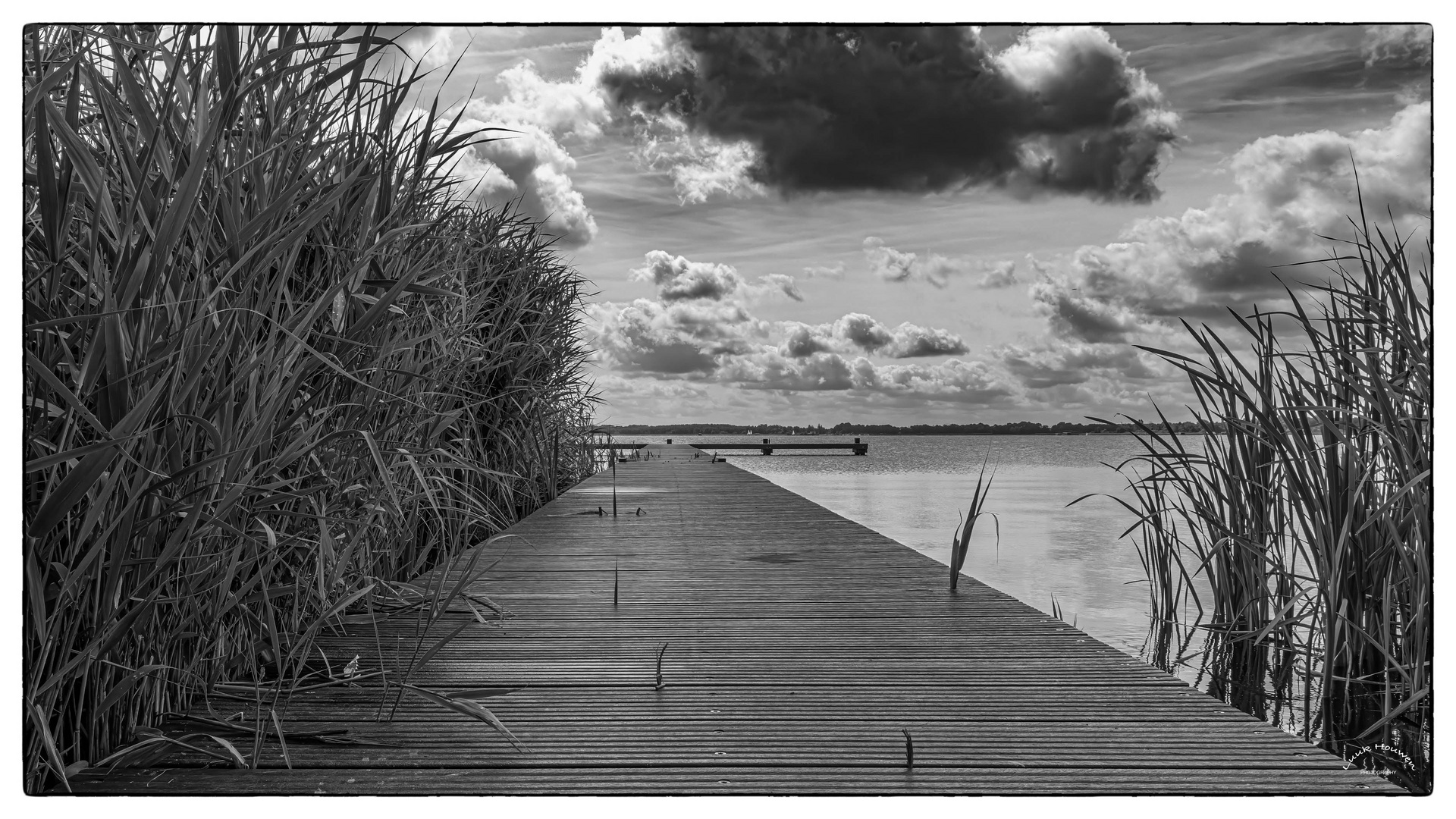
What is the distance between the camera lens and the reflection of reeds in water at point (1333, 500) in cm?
177

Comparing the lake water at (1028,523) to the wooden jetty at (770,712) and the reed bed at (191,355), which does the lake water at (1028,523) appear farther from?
the reed bed at (191,355)

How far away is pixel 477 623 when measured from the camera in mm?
2125

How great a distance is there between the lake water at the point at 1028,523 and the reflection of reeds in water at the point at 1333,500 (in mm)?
611

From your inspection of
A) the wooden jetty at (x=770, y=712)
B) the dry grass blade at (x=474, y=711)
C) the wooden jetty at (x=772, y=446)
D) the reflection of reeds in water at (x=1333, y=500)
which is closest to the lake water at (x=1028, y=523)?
the reflection of reeds in water at (x=1333, y=500)

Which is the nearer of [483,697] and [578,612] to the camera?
[483,697]

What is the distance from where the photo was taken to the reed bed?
1.13m

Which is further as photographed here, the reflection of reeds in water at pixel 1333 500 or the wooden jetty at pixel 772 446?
the wooden jetty at pixel 772 446

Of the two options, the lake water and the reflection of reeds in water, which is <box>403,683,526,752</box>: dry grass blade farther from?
the lake water

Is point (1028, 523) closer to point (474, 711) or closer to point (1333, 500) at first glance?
point (1333, 500)

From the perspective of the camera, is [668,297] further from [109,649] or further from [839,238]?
[109,649]

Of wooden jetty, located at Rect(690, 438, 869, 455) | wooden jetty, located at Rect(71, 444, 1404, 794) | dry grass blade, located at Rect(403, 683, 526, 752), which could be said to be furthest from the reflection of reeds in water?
wooden jetty, located at Rect(690, 438, 869, 455)

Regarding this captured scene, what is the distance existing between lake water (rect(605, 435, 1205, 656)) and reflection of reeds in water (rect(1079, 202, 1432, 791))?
0.61m
